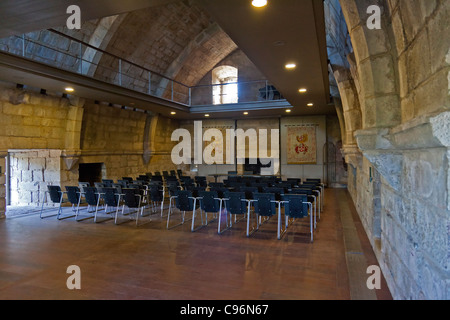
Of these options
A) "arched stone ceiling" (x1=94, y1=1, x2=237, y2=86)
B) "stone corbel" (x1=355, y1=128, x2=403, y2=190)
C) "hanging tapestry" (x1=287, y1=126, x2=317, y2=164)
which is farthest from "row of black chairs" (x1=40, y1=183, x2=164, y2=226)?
"hanging tapestry" (x1=287, y1=126, x2=317, y2=164)

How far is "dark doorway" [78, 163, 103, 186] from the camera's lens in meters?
10.9

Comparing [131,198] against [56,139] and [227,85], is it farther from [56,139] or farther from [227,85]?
[227,85]

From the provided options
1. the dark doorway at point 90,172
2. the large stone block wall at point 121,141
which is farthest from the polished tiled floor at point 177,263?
the dark doorway at point 90,172

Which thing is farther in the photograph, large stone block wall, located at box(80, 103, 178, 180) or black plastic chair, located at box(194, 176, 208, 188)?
large stone block wall, located at box(80, 103, 178, 180)

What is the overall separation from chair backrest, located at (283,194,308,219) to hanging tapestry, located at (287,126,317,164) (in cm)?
903

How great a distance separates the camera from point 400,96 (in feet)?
8.99

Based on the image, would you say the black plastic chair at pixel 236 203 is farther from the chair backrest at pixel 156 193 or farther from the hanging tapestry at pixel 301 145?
the hanging tapestry at pixel 301 145

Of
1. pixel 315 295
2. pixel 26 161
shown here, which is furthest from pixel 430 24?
pixel 26 161

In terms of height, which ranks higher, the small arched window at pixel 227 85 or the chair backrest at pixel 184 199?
the small arched window at pixel 227 85

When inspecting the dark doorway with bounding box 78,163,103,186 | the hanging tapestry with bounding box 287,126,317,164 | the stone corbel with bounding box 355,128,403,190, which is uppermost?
the hanging tapestry with bounding box 287,126,317,164

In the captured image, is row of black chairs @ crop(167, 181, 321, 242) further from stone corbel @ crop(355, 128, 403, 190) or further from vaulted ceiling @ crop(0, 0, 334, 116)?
vaulted ceiling @ crop(0, 0, 334, 116)

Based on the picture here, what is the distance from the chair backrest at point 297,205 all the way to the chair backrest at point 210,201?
1372 mm

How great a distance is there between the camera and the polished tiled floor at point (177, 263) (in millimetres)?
3207

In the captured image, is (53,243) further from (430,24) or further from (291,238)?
(430,24)
